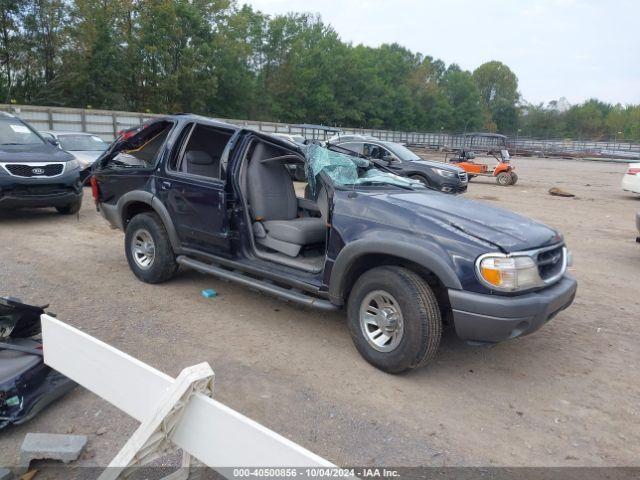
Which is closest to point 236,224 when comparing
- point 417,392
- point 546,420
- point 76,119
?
point 417,392

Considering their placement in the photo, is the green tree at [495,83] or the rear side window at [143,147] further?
the green tree at [495,83]

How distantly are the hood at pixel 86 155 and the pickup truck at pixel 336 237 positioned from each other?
24.9ft

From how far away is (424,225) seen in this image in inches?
148

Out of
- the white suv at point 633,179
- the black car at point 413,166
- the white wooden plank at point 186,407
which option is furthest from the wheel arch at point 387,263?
the white suv at point 633,179

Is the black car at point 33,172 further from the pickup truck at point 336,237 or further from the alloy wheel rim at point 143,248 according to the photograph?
the alloy wheel rim at point 143,248

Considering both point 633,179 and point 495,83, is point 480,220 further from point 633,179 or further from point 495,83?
point 495,83

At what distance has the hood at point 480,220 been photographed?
3709mm

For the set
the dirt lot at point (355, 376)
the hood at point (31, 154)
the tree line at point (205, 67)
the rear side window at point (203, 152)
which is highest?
the tree line at point (205, 67)

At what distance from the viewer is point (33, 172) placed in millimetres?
8609

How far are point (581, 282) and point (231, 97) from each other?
49.9 meters

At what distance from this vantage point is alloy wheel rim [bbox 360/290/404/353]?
3.80m

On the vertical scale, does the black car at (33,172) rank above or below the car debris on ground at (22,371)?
above

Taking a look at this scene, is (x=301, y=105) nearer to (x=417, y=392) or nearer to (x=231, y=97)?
(x=231, y=97)

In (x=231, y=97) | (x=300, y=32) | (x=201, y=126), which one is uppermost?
(x=300, y=32)
